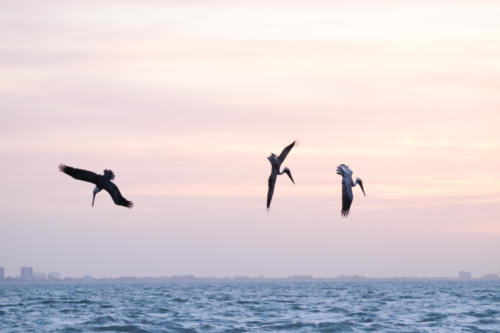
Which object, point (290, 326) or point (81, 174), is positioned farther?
point (290, 326)

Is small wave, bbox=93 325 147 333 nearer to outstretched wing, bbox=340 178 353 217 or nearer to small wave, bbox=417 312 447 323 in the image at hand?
small wave, bbox=417 312 447 323

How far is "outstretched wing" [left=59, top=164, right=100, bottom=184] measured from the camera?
3306cm

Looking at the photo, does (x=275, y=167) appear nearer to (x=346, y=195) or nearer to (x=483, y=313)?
(x=346, y=195)

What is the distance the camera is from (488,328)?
53.9m

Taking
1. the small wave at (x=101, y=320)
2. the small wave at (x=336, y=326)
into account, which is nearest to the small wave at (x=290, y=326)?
the small wave at (x=336, y=326)

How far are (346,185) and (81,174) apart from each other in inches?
401

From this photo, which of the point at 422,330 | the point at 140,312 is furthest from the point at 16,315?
the point at 422,330

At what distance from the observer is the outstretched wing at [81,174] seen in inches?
1302

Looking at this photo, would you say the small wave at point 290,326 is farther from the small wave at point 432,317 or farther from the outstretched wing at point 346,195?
the outstretched wing at point 346,195

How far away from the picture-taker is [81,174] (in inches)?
1320

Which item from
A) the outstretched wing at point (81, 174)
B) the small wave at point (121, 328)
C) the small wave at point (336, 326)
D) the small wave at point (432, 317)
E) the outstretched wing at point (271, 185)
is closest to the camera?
the outstretched wing at point (81, 174)

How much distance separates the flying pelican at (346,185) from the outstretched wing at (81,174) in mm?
9317

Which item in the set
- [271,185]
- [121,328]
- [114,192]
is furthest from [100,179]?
[121,328]

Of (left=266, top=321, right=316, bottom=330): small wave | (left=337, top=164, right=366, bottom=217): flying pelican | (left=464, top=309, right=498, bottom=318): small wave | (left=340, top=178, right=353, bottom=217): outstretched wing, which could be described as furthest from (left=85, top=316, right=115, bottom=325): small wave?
(left=340, top=178, right=353, bottom=217): outstretched wing
